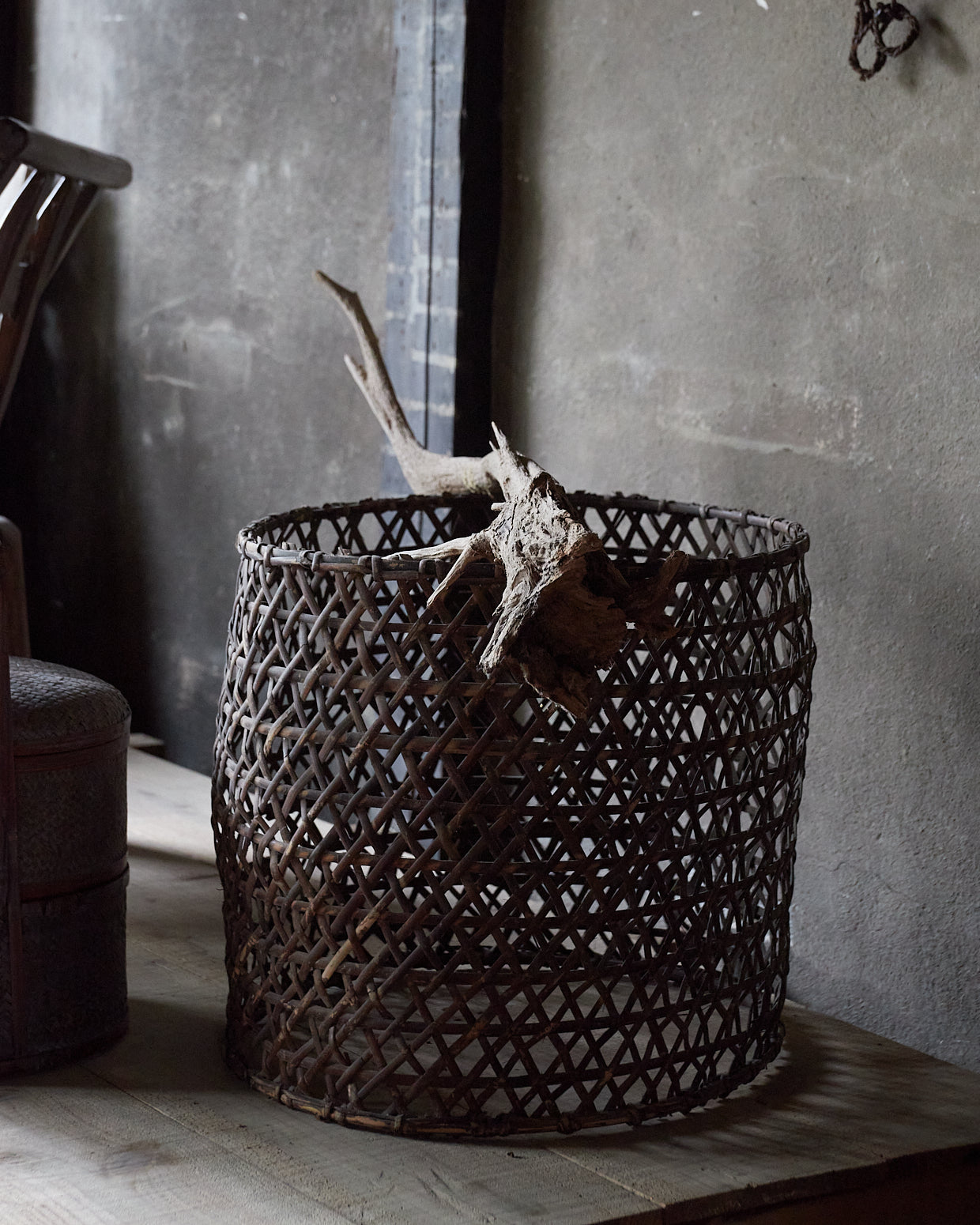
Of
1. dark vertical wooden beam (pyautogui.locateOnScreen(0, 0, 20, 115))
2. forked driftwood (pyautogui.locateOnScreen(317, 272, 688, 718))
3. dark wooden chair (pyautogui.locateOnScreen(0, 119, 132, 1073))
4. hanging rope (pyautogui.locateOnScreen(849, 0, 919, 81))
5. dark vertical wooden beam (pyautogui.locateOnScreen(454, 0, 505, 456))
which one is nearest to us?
forked driftwood (pyautogui.locateOnScreen(317, 272, 688, 718))

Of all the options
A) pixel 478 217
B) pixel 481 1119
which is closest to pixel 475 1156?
pixel 481 1119

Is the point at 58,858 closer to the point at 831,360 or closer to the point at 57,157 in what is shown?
the point at 57,157

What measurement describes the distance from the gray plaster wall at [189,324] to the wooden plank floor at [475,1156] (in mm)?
1257

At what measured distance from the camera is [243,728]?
1585mm

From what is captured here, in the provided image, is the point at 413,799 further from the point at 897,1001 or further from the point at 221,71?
the point at 221,71

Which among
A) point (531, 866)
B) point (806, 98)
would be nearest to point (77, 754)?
point (531, 866)

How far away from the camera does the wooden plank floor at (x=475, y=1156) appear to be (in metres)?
1.37

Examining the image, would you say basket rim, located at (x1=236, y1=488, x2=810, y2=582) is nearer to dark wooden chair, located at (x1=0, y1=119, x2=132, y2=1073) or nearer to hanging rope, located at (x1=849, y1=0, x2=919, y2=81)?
dark wooden chair, located at (x1=0, y1=119, x2=132, y2=1073)

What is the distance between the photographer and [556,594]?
1.31 m

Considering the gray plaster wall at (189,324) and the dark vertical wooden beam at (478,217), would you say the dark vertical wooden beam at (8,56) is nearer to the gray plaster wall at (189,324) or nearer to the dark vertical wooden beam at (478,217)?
the gray plaster wall at (189,324)

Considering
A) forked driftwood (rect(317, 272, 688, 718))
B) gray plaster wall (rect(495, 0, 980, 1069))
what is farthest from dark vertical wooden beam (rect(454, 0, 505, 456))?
forked driftwood (rect(317, 272, 688, 718))

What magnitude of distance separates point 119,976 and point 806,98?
4.31 ft

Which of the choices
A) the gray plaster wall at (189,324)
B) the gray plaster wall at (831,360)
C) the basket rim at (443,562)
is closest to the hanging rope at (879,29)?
the gray plaster wall at (831,360)

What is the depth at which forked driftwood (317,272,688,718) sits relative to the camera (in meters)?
1.30
